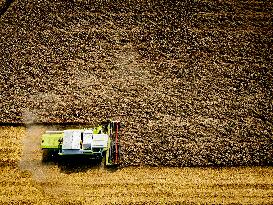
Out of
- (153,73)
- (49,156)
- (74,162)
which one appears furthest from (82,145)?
(153,73)

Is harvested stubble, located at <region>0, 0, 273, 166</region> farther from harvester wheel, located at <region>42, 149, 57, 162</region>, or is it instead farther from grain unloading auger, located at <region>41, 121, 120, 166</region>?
harvester wheel, located at <region>42, 149, 57, 162</region>

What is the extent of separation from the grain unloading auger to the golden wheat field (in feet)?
1.76

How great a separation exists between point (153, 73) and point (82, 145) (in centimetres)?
562

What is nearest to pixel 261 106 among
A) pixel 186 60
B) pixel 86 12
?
pixel 186 60

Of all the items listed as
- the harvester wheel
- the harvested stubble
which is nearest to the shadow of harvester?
the harvester wheel

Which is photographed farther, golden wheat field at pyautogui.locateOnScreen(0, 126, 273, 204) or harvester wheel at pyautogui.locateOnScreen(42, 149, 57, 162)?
harvester wheel at pyautogui.locateOnScreen(42, 149, 57, 162)

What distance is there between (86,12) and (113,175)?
10299mm

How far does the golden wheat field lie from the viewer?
1474 cm

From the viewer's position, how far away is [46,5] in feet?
69.1

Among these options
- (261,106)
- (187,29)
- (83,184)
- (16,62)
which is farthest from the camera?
(187,29)

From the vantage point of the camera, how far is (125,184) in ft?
49.7

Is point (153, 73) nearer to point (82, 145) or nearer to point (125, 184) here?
point (82, 145)

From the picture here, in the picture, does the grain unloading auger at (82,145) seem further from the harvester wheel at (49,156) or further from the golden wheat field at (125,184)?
the golden wheat field at (125,184)

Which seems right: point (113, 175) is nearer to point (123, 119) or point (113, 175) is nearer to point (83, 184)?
point (83, 184)
